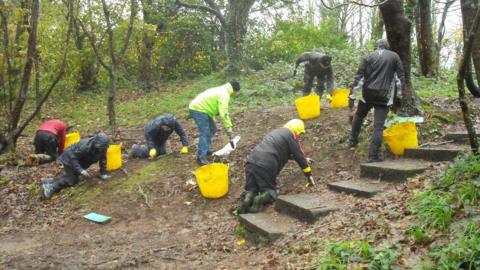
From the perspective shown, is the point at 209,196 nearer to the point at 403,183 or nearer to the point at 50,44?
the point at 403,183

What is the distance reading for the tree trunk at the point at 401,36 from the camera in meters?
7.16

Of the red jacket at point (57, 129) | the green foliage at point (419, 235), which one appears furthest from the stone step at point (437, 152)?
the red jacket at point (57, 129)

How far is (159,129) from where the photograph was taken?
28.2 ft

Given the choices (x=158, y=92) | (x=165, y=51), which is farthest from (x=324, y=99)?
(x=165, y=51)

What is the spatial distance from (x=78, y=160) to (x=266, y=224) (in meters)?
3.92

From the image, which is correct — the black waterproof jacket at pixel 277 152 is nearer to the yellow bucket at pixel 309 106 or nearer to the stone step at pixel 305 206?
the stone step at pixel 305 206

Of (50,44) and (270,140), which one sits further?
(50,44)

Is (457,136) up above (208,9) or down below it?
below

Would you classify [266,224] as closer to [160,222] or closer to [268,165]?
[268,165]

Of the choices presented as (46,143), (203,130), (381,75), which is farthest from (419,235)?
(46,143)

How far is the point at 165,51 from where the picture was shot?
1919cm

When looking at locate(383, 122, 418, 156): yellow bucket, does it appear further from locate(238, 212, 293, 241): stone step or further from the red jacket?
the red jacket

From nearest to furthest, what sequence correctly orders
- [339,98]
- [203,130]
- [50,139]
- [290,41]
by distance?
[203,130]
[50,139]
[339,98]
[290,41]

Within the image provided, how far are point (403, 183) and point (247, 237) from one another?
2.10m
